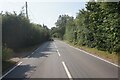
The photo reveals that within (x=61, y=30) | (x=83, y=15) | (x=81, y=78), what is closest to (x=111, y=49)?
(x=81, y=78)

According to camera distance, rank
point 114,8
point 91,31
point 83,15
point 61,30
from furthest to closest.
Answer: point 61,30 < point 83,15 < point 91,31 < point 114,8

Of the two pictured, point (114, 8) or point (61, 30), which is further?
point (61, 30)

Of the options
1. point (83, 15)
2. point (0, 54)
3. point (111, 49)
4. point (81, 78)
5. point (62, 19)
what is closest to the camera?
point (81, 78)

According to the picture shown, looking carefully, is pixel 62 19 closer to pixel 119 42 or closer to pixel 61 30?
pixel 61 30

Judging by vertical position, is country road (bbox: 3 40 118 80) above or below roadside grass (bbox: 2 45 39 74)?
above

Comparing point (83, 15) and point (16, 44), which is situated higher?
point (83, 15)

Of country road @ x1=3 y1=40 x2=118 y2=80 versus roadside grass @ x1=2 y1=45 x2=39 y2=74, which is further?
roadside grass @ x1=2 y1=45 x2=39 y2=74

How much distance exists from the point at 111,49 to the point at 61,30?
436 feet

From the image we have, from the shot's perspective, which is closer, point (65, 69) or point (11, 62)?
point (65, 69)

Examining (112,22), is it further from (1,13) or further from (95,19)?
(1,13)

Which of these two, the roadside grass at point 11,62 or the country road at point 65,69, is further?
the roadside grass at point 11,62

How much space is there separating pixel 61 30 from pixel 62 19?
35811 mm

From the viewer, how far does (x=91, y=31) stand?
40344 millimetres

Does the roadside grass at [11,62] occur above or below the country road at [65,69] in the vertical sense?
below
